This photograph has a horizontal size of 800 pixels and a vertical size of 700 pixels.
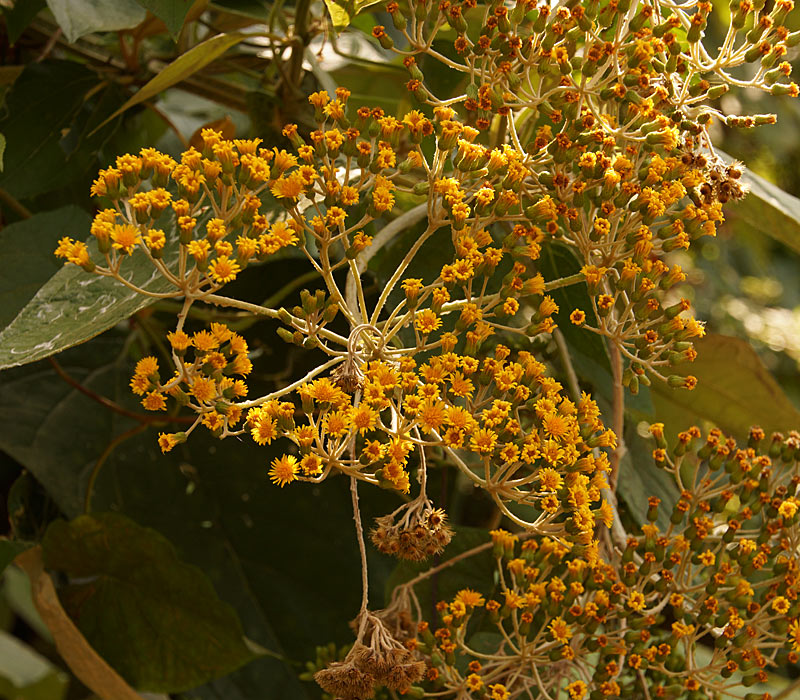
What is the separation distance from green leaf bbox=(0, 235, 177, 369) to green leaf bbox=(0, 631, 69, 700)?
183 cm

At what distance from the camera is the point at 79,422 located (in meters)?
1.29

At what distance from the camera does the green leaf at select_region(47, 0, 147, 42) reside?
3.18ft

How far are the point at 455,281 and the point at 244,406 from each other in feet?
0.62

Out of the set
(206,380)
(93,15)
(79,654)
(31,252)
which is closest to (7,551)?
(79,654)

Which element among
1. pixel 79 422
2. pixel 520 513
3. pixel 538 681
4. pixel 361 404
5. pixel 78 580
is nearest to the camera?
pixel 361 404

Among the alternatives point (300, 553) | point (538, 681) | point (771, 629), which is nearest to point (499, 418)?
point (538, 681)

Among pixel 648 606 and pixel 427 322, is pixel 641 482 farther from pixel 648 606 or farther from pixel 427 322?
pixel 427 322

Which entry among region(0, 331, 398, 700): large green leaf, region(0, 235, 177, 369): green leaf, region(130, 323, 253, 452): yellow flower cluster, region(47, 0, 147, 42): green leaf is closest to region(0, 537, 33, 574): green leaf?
region(0, 331, 398, 700): large green leaf

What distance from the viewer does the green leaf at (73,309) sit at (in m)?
0.77

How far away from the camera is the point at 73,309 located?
82 centimetres

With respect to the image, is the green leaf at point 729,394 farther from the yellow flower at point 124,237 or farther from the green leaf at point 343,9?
the yellow flower at point 124,237

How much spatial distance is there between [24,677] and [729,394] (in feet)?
6.65

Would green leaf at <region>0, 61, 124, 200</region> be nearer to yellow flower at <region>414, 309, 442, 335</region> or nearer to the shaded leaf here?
the shaded leaf

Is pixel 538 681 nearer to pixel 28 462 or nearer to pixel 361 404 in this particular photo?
pixel 361 404
